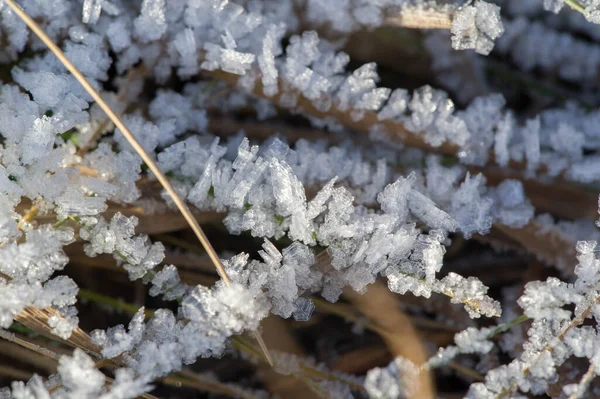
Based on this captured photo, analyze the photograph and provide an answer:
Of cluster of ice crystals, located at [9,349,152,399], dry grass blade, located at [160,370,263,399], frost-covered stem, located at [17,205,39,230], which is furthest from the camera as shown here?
dry grass blade, located at [160,370,263,399]

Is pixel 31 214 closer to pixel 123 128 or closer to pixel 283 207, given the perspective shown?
pixel 123 128

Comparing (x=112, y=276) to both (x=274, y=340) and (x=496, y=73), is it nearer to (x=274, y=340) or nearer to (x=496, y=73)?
(x=274, y=340)

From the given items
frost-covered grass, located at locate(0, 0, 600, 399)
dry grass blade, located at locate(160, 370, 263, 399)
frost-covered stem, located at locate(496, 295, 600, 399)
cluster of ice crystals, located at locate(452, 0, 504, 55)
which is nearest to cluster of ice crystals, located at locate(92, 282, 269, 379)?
frost-covered grass, located at locate(0, 0, 600, 399)

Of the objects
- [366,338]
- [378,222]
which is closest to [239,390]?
[366,338]

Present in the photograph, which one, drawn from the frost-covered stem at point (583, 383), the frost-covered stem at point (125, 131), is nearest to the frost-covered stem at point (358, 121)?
the frost-covered stem at point (125, 131)

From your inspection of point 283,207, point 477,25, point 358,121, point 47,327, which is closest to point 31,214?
point 47,327

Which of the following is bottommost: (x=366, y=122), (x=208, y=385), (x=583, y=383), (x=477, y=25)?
(x=208, y=385)

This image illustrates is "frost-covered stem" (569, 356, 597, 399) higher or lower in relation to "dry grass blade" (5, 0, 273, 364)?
lower

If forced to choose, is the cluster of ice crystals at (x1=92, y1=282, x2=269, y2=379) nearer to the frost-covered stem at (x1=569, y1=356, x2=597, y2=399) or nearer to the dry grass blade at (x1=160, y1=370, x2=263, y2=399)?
the dry grass blade at (x1=160, y1=370, x2=263, y2=399)
